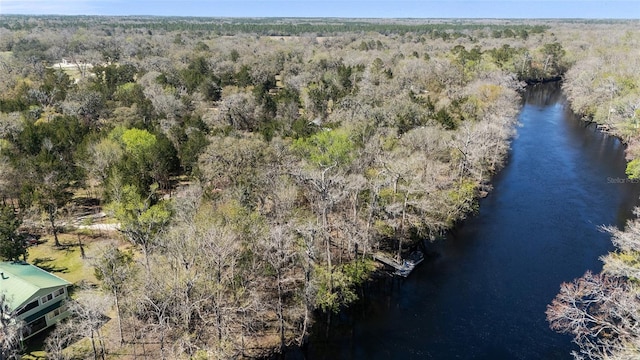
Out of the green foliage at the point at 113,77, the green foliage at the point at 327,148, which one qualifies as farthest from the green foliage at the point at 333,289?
the green foliage at the point at 113,77

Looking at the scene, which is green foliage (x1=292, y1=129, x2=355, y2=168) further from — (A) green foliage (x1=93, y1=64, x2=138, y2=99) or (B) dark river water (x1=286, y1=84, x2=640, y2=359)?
(A) green foliage (x1=93, y1=64, x2=138, y2=99)

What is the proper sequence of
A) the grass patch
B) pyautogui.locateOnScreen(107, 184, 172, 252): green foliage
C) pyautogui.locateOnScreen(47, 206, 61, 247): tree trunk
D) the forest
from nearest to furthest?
the forest
pyautogui.locateOnScreen(107, 184, 172, 252): green foliage
the grass patch
pyautogui.locateOnScreen(47, 206, 61, 247): tree trunk

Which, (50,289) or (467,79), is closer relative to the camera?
(50,289)

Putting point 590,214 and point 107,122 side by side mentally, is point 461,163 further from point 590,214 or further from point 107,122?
point 107,122

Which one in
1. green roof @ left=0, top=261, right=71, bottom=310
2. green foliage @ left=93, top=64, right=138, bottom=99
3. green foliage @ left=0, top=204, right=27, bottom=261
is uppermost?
green foliage @ left=93, top=64, right=138, bottom=99

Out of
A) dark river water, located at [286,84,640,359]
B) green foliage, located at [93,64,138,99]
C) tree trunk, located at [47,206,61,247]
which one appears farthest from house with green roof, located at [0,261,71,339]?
green foliage, located at [93,64,138,99]

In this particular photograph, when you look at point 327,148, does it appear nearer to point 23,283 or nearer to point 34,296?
point 34,296

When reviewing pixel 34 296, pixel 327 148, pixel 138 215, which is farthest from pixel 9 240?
pixel 327 148

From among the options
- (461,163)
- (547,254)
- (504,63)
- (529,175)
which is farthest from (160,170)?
(504,63)
